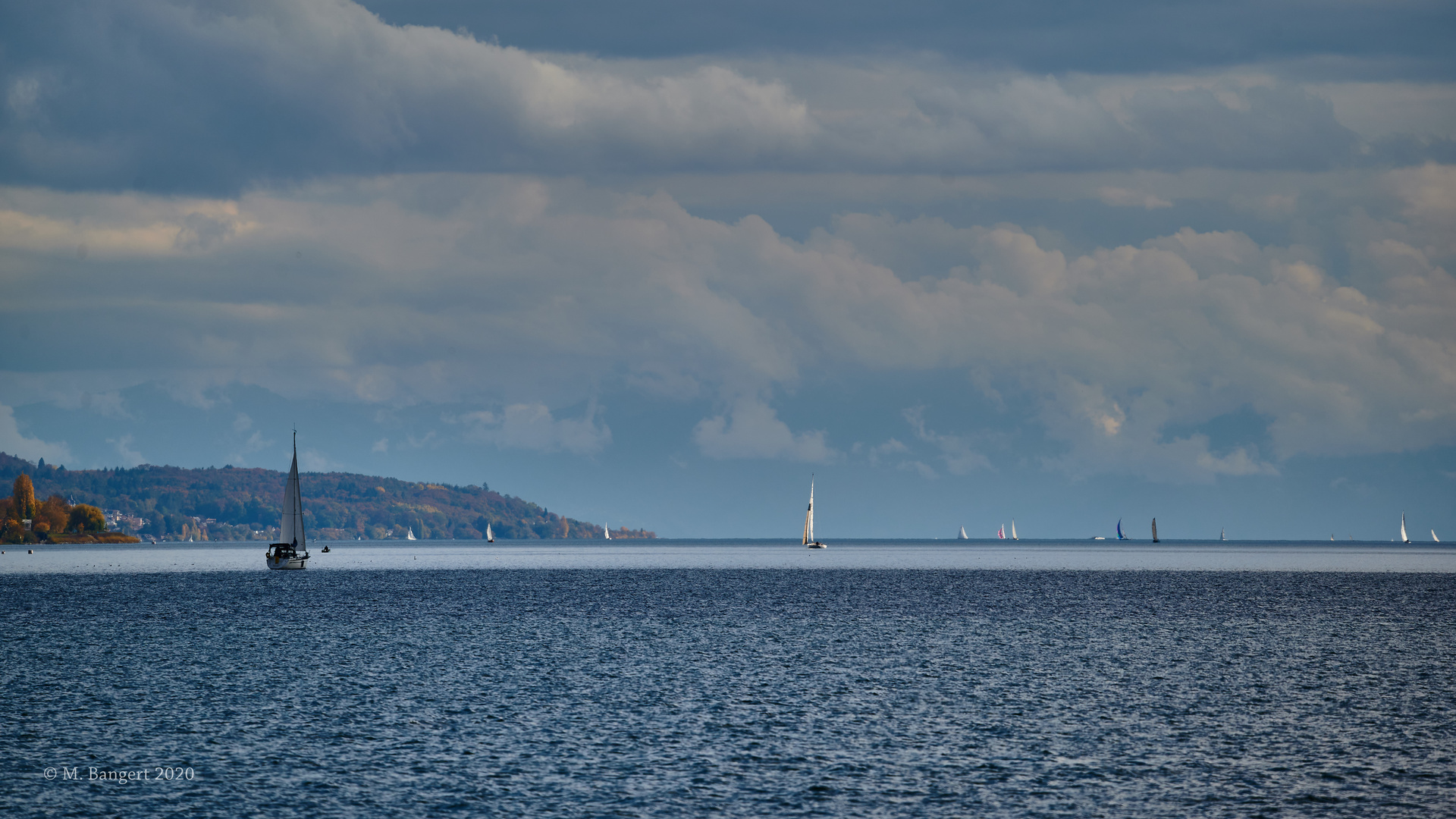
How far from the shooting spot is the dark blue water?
125ft

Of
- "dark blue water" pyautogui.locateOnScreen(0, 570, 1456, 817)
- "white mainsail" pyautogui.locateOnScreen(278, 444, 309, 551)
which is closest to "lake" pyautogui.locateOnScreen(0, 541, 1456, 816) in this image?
"dark blue water" pyautogui.locateOnScreen(0, 570, 1456, 817)

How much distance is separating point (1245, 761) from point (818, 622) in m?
62.0

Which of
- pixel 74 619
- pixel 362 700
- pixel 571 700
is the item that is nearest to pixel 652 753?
pixel 571 700

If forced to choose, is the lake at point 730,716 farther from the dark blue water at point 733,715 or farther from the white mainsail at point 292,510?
the white mainsail at point 292,510

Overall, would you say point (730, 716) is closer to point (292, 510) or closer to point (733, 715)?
point (733, 715)

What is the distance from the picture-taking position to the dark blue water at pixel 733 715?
125 ft

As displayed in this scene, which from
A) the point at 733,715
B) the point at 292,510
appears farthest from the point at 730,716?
the point at 292,510

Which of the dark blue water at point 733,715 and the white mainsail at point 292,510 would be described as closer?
the dark blue water at point 733,715

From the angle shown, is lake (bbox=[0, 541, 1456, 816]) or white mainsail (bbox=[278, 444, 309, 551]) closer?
lake (bbox=[0, 541, 1456, 816])

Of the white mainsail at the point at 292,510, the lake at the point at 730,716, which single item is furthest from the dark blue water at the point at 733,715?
the white mainsail at the point at 292,510

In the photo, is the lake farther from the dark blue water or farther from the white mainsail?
the white mainsail

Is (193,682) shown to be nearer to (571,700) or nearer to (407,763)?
(571,700)

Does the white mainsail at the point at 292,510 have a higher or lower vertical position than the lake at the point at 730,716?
higher

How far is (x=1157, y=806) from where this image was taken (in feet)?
120
